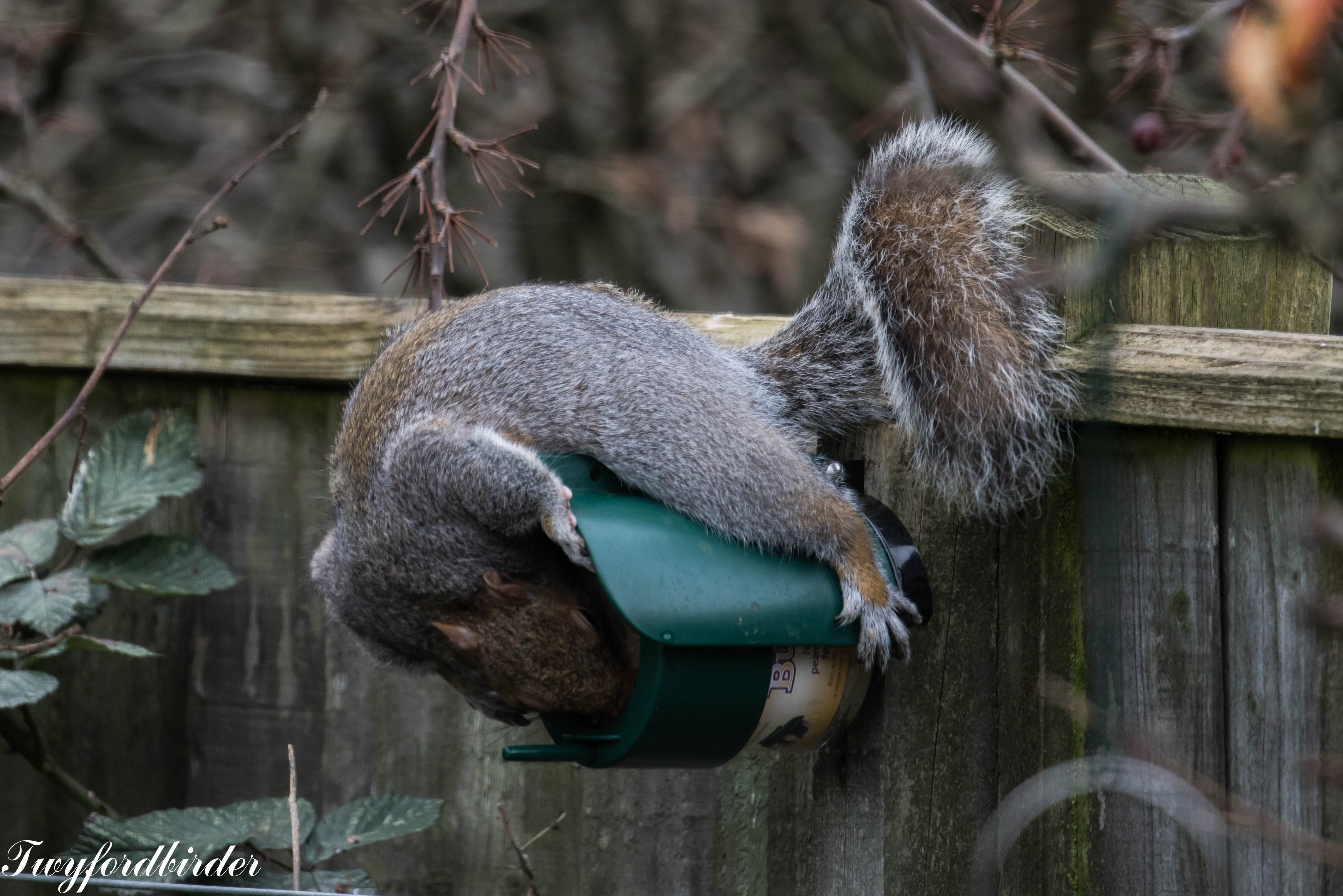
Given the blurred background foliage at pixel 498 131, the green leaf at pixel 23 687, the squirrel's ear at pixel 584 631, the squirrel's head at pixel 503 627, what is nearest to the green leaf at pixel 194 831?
the green leaf at pixel 23 687

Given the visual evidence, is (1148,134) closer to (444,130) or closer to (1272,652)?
(1272,652)

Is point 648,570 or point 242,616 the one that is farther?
point 242,616

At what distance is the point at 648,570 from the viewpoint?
3.68 feet

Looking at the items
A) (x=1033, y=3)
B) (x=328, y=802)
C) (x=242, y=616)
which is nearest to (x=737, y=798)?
(x=328, y=802)

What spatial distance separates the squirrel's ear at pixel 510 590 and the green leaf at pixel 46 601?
0.63 metres

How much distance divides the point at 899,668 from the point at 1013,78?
804 millimetres

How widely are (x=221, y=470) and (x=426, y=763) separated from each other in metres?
0.50

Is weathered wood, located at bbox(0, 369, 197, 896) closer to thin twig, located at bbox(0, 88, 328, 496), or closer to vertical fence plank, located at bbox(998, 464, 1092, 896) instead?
thin twig, located at bbox(0, 88, 328, 496)

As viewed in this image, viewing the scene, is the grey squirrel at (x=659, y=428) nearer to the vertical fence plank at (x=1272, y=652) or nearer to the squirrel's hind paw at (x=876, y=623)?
the squirrel's hind paw at (x=876, y=623)

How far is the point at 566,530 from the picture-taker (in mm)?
1165

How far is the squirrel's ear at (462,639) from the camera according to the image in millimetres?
1229

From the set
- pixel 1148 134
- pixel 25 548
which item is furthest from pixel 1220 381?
pixel 25 548

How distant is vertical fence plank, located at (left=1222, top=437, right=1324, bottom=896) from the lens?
1.04m

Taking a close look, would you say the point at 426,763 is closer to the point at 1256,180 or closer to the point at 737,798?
the point at 737,798
